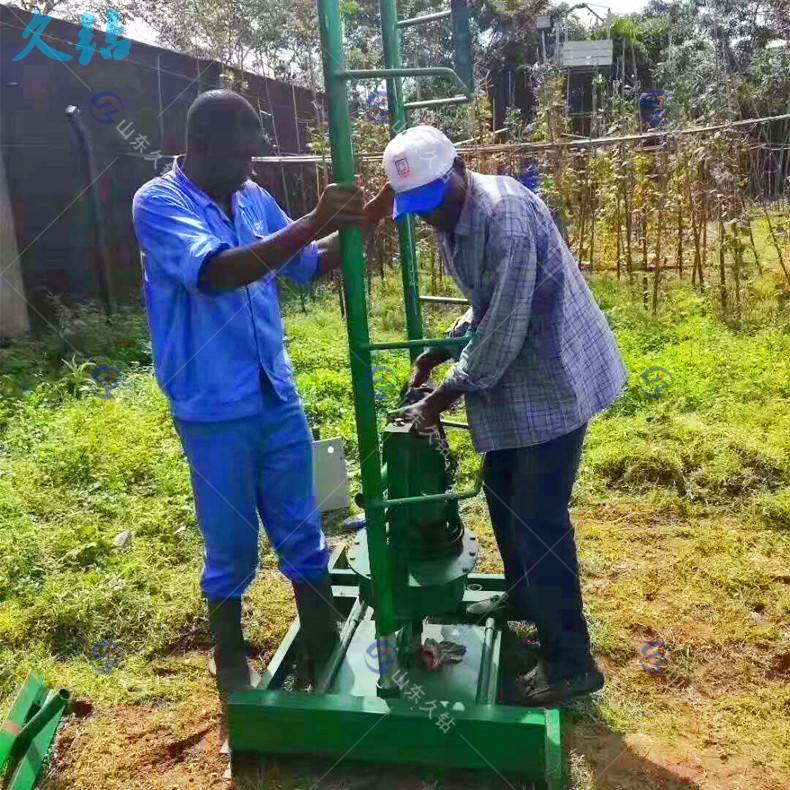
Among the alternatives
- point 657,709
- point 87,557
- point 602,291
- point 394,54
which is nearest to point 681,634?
point 657,709

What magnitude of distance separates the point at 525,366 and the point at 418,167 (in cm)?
71

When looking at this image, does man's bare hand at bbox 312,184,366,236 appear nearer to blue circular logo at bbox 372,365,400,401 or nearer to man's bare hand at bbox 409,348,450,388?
man's bare hand at bbox 409,348,450,388

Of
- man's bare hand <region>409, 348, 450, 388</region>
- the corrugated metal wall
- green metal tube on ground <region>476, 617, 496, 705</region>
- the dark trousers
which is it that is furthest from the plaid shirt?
the corrugated metal wall

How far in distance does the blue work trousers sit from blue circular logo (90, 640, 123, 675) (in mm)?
713

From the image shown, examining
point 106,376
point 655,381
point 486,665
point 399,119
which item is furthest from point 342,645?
point 106,376

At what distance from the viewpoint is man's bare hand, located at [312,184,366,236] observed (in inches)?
80.7

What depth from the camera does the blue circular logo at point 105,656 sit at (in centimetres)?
308

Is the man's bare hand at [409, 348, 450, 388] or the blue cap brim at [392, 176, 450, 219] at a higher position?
the blue cap brim at [392, 176, 450, 219]

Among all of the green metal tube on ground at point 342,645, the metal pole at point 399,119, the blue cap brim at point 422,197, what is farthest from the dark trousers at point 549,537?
the blue cap brim at point 422,197

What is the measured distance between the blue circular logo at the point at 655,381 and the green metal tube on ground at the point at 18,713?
13.7 ft

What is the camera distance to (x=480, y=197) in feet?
7.38

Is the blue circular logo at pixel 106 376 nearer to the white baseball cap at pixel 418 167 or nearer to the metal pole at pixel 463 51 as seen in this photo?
the white baseball cap at pixel 418 167

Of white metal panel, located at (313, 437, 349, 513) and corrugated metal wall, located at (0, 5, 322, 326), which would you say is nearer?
white metal panel, located at (313, 437, 349, 513)

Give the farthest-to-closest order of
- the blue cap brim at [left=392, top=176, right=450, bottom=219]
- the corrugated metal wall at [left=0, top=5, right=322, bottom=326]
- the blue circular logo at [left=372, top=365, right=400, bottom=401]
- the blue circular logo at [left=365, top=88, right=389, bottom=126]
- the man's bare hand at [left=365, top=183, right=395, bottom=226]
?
1. the blue circular logo at [left=365, top=88, right=389, bottom=126]
2. the corrugated metal wall at [left=0, top=5, right=322, bottom=326]
3. the blue circular logo at [left=372, top=365, right=400, bottom=401]
4. the man's bare hand at [left=365, top=183, right=395, bottom=226]
5. the blue cap brim at [left=392, top=176, right=450, bottom=219]
